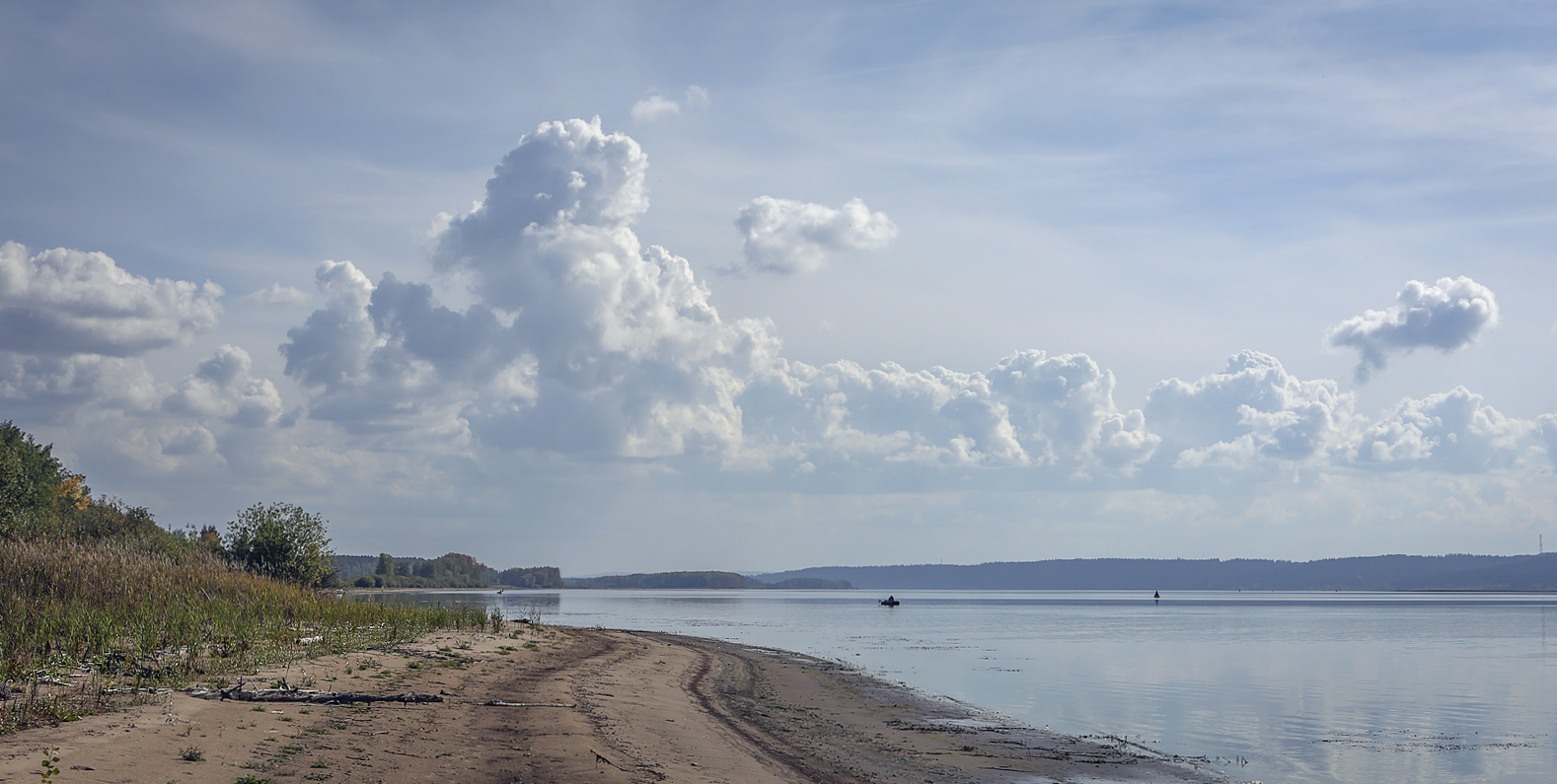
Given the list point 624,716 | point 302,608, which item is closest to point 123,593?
point 302,608

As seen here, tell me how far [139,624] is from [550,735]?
9843mm

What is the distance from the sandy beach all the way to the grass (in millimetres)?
921

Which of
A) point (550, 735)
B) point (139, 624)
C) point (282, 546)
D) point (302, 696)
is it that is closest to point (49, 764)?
point (302, 696)

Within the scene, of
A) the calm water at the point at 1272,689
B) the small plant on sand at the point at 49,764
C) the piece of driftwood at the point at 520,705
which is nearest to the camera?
the small plant on sand at the point at 49,764

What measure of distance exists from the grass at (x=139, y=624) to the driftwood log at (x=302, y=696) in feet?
3.53

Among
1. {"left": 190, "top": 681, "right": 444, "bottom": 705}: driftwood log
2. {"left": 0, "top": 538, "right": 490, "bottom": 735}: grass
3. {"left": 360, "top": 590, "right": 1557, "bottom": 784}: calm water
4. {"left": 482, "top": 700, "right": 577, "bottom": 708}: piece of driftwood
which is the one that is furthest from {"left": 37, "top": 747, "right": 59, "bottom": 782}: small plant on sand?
{"left": 360, "top": 590, "right": 1557, "bottom": 784}: calm water

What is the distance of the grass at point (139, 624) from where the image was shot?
16.2 metres

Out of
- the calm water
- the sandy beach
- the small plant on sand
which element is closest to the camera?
the small plant on sand

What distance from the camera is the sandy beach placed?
1342 cm

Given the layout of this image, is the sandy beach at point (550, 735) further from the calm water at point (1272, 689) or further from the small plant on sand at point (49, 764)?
the calm water at point (1272, 689)

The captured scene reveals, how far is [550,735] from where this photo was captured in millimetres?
17641

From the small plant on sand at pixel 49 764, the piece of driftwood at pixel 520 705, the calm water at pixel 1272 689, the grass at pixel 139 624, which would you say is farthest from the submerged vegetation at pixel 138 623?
the calm water at pixel 1272 689

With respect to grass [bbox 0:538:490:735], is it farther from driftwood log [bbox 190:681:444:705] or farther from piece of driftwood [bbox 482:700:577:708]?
piece of driftwood [bbox 482:700:577:708]

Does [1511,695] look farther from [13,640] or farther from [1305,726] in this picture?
[13,640]
